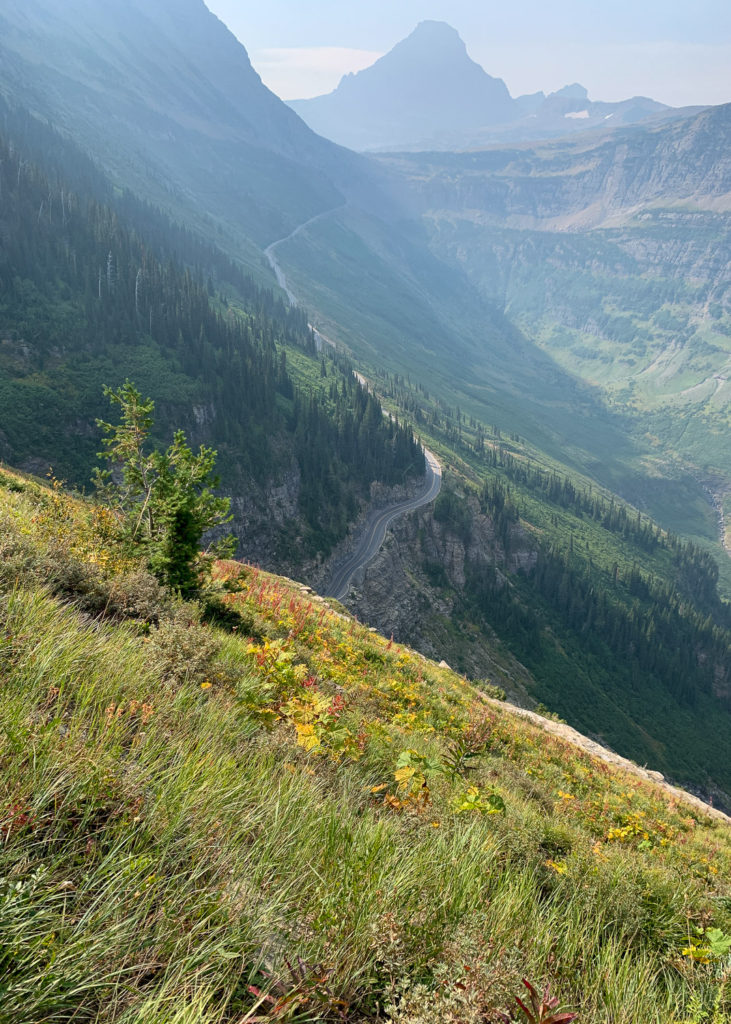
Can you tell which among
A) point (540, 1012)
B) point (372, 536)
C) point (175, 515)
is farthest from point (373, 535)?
point (540, 1012)

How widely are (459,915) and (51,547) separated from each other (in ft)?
21.3

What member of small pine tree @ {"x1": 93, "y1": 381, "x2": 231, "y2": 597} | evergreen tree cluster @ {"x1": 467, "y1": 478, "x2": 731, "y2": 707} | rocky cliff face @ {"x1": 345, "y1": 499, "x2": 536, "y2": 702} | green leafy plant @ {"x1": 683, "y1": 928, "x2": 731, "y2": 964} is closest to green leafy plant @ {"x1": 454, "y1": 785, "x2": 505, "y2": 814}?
green leafy plant @ {"x1": 683, "y1": 928, "x2": 731, "y2": 964}

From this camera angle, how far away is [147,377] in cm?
9712

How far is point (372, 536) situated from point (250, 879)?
11222cm

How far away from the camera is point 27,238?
10419cm

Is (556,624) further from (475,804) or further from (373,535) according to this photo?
(475,804)

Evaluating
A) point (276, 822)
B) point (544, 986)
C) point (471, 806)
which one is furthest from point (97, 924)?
point (471, 806)

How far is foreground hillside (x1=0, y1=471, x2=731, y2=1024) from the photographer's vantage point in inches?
83.4

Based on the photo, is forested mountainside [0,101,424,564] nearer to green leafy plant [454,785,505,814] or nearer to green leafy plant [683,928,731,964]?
green leafy plant [454,785,505,814]

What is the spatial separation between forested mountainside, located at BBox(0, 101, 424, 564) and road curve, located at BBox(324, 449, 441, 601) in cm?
565

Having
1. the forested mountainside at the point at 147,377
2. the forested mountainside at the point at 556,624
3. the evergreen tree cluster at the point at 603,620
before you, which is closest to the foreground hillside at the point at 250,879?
the forested mountainside at the point at 147,377

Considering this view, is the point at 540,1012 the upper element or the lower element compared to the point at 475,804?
upper

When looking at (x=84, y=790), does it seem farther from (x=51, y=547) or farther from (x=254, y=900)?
(x=51, y=547)

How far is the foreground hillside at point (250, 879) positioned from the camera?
6.95ft
